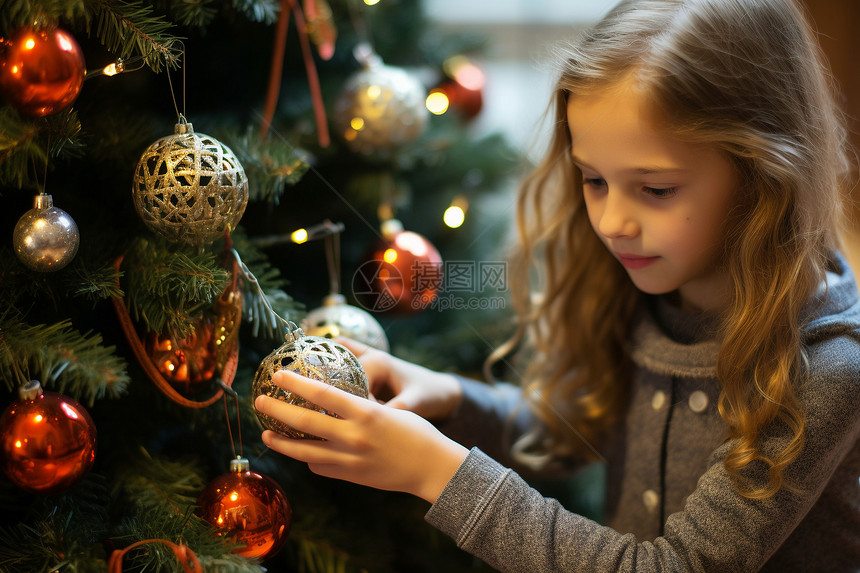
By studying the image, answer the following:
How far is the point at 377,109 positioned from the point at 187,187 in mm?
364

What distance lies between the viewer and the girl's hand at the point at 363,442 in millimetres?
515

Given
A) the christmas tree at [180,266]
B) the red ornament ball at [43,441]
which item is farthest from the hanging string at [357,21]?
the red ornament ball at [43,441]

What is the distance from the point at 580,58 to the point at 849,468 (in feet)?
1.67

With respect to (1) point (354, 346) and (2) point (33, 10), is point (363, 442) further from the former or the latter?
(2) point (33, 10)

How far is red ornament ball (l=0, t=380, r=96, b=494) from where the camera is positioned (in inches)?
19.1

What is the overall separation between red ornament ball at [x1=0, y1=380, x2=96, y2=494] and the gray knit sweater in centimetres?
29

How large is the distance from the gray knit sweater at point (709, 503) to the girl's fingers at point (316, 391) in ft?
0.44

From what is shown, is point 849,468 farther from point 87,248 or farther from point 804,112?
point 87,248

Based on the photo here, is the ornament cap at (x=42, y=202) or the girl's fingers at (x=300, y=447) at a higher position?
the ornament cap at (x=42, y=202)

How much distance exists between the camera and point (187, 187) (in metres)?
0.51

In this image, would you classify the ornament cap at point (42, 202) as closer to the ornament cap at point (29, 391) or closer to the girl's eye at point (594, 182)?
the ornament cap at point (29, 391)

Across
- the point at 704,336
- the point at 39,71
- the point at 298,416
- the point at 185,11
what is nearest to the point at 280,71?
the point at 185,11

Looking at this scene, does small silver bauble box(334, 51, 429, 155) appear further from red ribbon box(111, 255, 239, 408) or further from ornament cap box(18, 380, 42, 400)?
ornament cap box(18, 380, 42, 400)

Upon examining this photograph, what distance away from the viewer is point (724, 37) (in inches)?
24.4
